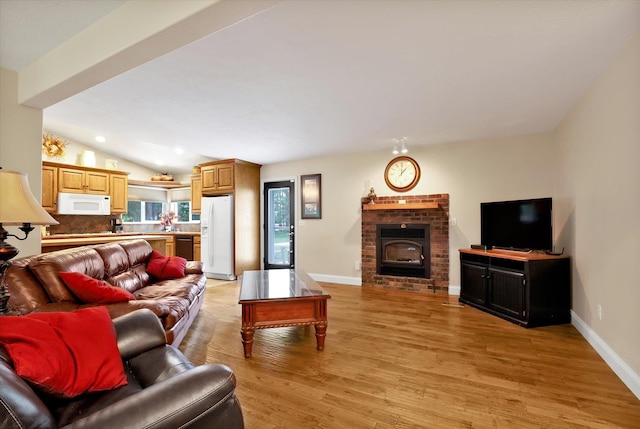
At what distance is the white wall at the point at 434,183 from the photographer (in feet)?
13.4

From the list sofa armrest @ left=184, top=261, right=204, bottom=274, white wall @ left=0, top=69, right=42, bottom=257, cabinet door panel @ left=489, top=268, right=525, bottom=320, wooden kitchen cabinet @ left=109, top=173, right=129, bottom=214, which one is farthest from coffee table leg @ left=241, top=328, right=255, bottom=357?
wooden kitchen cabinet @ left=109, top=173, right=129, bottom=214

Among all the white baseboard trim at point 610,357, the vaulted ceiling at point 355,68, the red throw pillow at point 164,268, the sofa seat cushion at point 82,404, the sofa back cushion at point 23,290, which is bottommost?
the white baseboard trim at point 610,357

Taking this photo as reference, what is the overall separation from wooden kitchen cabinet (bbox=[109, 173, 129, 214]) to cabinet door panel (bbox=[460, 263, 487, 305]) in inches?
260

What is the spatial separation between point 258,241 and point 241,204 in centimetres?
92

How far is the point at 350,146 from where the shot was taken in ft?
15.6

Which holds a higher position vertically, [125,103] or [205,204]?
[125,103]

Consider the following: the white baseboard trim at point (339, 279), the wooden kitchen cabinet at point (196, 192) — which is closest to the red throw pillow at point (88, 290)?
the white baseboard trim at point (339, 279)

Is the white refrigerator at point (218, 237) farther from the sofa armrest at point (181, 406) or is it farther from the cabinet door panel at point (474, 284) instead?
the sofa armrest at point (181, 406)

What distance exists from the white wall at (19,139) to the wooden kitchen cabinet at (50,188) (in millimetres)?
3208

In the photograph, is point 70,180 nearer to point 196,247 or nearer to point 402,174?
point 196,247

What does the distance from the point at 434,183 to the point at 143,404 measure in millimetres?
4592

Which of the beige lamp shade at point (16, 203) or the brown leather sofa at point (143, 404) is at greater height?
the beige lamp shade at point (16, 203)

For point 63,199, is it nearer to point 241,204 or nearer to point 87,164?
point 87,164

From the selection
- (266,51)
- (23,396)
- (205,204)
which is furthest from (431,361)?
(205,204)
